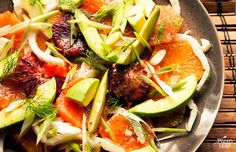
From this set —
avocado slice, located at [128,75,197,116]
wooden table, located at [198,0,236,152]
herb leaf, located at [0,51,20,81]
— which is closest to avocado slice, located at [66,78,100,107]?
avocado slice, located at [128,75,197,116]

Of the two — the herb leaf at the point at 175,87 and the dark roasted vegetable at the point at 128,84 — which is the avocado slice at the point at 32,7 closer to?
the dark roasted vegetable at the point at 128,84

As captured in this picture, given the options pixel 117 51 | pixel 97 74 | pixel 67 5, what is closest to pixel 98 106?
pixel 97 74

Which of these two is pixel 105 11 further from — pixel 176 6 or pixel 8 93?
pixel 8 93

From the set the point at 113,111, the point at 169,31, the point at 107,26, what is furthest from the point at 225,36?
the point at 113,111

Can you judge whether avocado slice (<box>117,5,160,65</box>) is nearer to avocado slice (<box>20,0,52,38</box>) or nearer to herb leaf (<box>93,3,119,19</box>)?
herb leaf (<box>93,3,119,19</box>)

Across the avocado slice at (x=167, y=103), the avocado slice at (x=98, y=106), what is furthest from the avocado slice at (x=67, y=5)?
the avocado slice at (x=167, y=103)

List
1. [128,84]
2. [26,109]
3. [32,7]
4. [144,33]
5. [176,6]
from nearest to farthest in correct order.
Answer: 1. [26,109]
2. [128,84]
3. [144,33]
4. [32,7]
5. [176,6]
